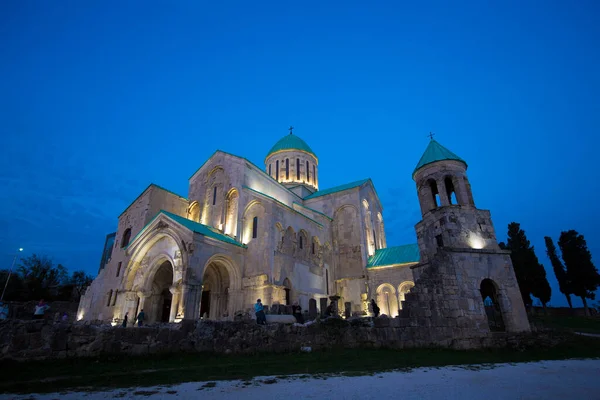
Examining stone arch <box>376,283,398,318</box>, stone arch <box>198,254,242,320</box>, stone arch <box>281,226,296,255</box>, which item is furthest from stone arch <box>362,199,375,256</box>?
stone arch <box>198,254,242,320</box>

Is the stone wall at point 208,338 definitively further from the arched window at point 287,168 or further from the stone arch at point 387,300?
the arched window at point 287,168

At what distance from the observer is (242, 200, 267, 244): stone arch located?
18422 millimetres

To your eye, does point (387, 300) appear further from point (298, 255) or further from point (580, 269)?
point (580, 269)

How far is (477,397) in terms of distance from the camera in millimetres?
4020

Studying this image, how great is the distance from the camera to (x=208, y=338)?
27.2 feet

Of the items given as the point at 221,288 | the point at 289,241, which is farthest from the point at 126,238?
the point at 289,241

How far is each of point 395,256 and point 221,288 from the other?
516 inches

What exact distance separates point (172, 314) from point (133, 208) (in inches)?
454

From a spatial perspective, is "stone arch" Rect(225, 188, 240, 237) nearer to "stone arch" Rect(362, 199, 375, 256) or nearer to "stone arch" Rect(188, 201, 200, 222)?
"stone arch" Rect(188, 201, 200, 222)

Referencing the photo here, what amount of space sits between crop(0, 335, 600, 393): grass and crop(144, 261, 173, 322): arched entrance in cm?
1127

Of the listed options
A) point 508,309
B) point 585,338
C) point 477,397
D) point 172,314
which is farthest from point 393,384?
point 172,314

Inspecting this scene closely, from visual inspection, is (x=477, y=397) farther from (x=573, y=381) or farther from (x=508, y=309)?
(x=508, y=309)

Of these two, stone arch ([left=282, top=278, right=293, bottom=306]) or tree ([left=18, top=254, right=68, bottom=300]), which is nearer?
stone arch ([left=282, top=278, right=293, bottom=306])

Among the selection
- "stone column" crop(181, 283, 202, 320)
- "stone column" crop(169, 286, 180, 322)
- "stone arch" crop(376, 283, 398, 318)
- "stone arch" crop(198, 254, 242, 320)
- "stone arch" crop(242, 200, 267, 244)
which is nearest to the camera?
"stone column" crop(181, 283, 202, 320)
